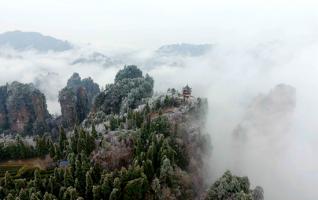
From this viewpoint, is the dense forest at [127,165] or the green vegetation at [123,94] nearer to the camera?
the dense forest at [127,165]

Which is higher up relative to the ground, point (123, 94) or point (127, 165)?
point (123, 94)

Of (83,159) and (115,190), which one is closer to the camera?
(115,190)

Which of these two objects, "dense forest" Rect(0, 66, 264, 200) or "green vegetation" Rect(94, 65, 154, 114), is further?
"green vegetation" Rect(94, 65, 154, 114)

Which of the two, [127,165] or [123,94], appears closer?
[127,165]

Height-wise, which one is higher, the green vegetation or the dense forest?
the green vegetation

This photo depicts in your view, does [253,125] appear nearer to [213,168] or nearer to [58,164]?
[213,168]

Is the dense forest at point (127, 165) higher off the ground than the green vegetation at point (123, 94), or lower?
lower

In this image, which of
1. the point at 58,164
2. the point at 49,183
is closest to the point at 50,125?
the point at 58,164

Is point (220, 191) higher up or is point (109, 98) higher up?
point (109, 98)
